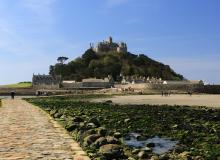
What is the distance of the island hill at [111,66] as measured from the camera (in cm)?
16838

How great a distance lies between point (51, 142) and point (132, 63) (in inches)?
6732

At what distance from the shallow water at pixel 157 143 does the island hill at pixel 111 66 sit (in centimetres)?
14487

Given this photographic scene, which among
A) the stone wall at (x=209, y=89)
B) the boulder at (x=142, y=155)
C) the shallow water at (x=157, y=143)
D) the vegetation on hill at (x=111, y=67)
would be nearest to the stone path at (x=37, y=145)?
A: the boulder at (x=142, y=155)

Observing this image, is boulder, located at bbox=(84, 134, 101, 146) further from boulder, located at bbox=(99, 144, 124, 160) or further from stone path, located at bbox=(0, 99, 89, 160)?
boulder, located at bbox=(99, 144, 124, 160)

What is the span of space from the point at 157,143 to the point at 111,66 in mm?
156203

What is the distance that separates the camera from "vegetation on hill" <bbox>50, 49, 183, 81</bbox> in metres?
169

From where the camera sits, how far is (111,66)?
566ft

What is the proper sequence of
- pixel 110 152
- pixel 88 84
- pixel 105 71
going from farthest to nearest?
pixel 105 71 → pixel 88 84 → pixel 110 152

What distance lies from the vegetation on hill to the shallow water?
145 metres

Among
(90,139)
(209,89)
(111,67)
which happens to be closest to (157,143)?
(90,139)

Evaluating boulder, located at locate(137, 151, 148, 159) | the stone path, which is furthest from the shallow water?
the stone path

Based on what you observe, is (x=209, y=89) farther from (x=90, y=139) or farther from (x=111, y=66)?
(x=90, y=139)

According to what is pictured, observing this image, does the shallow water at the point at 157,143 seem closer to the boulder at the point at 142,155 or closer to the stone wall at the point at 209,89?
the boulder at the point at 142,155

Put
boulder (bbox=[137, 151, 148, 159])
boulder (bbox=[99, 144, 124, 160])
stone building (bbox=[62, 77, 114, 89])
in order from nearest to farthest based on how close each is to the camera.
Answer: boulder (bbox=[99, 144, 124, 160])
boulder (bbox=[137, 151, 148, 159])
stone building (bbox=[62, 77, 114, 89])
